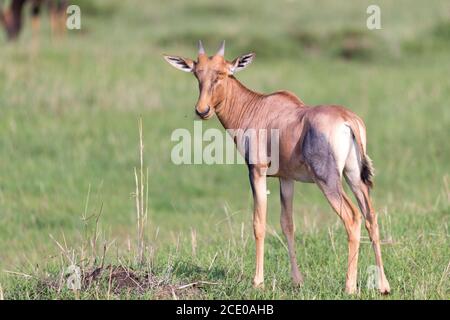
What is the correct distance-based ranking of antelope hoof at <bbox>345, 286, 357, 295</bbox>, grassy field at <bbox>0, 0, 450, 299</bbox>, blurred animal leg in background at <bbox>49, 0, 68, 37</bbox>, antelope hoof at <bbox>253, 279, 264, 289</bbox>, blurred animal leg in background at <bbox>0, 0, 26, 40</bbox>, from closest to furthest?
antelope hoof at <bbox>345, 286, 357, 295</bbox> → antelope hoof at <bbox>253, 279, 264, 289</bbox> → grassy field at <bbox>0, 0, 450, 299</bbox> → blurred animal leg in background at <bbox>0, 0, 26, 40</bbox> → blurred animal leg in background at <bbox>49, 0, 68, 37</bbox>

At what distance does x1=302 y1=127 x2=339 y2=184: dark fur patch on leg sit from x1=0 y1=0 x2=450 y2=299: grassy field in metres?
0.82

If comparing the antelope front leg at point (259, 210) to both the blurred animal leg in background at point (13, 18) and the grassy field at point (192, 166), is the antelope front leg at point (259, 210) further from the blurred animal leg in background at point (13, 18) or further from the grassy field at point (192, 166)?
the blurred animal leg in background at point (13, 18)

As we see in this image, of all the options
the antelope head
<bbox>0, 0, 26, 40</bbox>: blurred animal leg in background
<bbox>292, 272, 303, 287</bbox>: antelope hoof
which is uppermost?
<bbox>0, 0, 26, 40</bbox>: blurred animal leg in background

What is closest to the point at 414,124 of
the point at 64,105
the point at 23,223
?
the point at 64,105

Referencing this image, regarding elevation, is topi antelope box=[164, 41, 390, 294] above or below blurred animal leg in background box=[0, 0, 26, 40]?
below

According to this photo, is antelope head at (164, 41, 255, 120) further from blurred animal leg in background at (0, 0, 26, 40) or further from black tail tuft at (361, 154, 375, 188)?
blurred animal leg in background at (0, 0, 26, 40)

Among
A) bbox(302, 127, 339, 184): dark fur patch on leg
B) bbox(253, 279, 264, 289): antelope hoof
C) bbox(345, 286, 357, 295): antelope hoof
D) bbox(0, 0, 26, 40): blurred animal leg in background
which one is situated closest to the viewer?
bbox(302, 127, 339, 184): dark fur patch on leg

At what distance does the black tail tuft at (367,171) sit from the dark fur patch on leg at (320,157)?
0.23 metres

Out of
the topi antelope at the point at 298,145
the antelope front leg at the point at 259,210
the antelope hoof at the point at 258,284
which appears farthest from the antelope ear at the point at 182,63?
the antelope hoof at the point at 258,284

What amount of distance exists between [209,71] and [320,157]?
42.0 inches

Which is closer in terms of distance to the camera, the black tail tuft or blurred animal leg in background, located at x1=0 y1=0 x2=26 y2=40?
the black tail tuft

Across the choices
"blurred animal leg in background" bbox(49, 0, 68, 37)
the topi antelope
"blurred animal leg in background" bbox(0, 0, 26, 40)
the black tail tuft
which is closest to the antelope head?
the topi antelope

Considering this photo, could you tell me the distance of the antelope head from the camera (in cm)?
700
